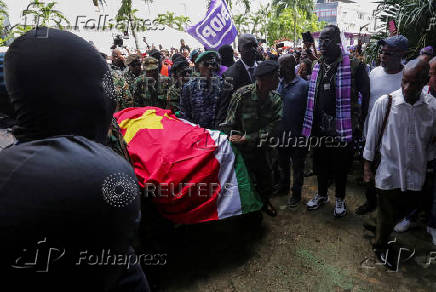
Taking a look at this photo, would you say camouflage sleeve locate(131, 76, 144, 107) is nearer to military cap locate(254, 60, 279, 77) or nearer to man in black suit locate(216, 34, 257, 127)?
man in black suit locate(216, 34, 257, 127)

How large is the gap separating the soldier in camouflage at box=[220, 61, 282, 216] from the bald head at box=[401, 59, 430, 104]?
123cm

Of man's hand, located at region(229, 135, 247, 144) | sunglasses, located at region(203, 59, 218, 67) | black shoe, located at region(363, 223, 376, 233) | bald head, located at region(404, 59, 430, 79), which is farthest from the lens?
sunglasses, located at region(203, 59, 218, 67)

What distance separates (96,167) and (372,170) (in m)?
2.79

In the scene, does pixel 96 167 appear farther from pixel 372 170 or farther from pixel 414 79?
pixel 372 170

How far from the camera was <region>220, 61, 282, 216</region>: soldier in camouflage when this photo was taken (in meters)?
3.12

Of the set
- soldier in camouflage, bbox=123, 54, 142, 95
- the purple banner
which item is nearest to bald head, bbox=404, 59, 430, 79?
the purple banner

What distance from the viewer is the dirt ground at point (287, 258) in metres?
2.44

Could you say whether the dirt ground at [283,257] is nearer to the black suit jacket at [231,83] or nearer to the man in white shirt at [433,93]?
the man in white shirt at [433,93]

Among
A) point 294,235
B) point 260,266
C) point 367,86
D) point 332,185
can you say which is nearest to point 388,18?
point 367,86

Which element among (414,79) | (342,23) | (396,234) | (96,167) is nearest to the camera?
(96,167)

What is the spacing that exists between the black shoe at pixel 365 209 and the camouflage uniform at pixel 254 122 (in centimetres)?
119

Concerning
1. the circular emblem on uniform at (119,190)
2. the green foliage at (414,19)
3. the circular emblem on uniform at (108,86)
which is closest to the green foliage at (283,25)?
the green foliage at (414,19)

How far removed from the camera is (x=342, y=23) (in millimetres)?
58812

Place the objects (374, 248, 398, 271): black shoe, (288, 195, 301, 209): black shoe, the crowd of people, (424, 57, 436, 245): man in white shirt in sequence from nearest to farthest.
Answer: the crowd of people, (374, 248, 398, 271): black shoe, (424, 57, 436, 245): man in white shirt, (288, 195, 301, 209): black shoe
